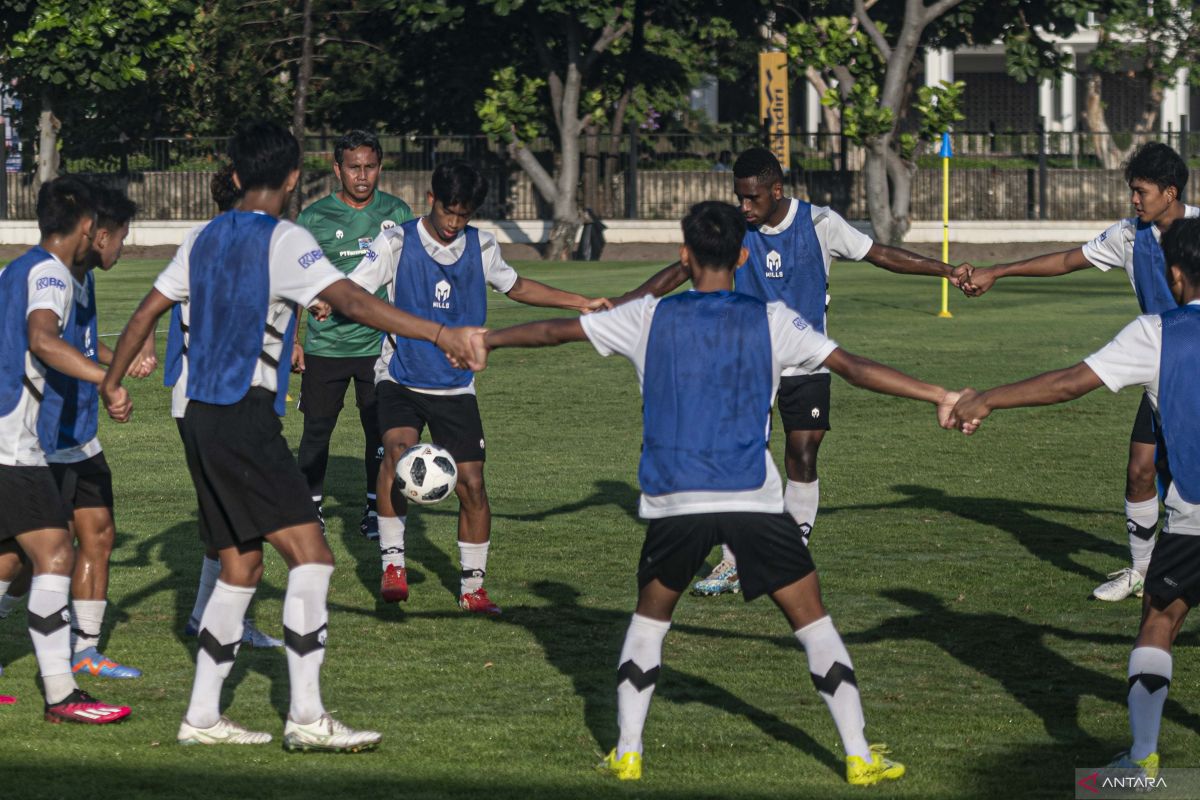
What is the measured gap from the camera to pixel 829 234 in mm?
9242

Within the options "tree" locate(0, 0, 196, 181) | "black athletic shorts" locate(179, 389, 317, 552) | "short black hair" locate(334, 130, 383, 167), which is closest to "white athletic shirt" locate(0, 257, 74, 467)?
"black athletic shorts" locate(179, 389, 317, 552)

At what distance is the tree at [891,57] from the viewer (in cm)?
3900

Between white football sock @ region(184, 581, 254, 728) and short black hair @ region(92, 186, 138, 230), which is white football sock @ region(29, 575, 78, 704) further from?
short black hair @ region(92, 186, 138, 230)

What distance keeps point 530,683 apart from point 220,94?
38.7 m

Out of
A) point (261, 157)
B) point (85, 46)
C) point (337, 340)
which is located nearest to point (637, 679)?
point (261, 157)

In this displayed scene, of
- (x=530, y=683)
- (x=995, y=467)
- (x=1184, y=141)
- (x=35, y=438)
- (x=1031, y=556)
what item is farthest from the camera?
(x=1184, y=141)

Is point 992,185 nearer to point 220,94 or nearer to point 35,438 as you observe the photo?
point 220,94

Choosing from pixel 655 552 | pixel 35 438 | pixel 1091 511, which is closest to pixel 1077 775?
pixel 655 552

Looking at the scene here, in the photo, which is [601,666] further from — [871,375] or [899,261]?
[899,261]

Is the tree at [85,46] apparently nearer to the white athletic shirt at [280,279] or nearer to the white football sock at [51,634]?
the white football sock at [51,634]

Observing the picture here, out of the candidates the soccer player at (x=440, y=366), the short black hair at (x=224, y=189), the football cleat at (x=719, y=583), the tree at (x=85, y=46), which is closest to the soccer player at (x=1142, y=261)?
the football cleat at (x=719, y=583)

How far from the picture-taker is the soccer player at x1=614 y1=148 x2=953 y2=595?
898cm

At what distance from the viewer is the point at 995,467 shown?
43.9 feet

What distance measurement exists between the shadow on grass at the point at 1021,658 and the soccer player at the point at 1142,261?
0.90 m
